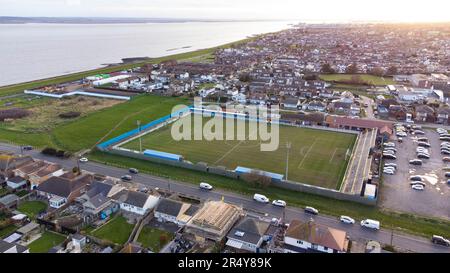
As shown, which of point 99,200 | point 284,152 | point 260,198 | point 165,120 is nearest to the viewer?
point 99,200

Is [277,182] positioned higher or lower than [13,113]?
lower

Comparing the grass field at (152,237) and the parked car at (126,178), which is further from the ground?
the parked car at (126,178)

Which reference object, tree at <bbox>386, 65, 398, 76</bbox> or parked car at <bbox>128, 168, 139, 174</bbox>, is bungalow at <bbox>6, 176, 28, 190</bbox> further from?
tree at <bbox>386, 65, 398, 76</bbox>

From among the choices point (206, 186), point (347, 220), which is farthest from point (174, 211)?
point (347, 220)

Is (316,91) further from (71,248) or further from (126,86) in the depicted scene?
(71,248)

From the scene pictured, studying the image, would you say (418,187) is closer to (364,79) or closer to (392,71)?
(364,79)

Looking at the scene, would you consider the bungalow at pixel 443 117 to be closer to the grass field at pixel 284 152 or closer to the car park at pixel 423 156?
the car park at pixel 423 156

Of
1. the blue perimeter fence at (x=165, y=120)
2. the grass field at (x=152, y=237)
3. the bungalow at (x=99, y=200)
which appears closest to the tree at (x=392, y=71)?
the blue perimeter fence at (x=165, y=120)
